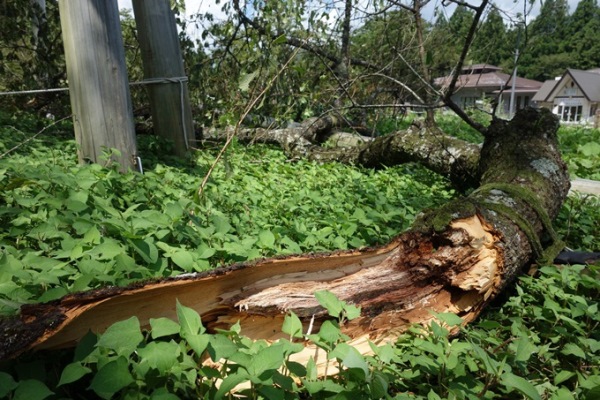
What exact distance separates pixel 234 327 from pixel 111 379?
1.38 feet

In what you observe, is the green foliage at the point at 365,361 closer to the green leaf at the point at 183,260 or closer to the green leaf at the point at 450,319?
the green leaf at the point at 450,319

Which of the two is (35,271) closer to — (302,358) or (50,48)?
(302,358)

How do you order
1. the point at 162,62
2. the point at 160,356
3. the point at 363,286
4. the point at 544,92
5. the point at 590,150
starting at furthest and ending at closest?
the point at 544,92 < the point at 590,150 < the point at 162,62 < the point at 363,286 < the point at 160,356

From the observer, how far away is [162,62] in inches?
161

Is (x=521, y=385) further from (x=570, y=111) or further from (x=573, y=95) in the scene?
(x=573, y=95)

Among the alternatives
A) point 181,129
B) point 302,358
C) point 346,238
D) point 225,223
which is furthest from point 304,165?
point 302,358

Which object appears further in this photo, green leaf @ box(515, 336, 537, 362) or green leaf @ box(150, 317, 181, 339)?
green leaf @ box(515, 336, 537, 362)

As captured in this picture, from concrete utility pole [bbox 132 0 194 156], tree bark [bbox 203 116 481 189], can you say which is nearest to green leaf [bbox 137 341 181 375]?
tree bark [bbox 203 116 481 189]

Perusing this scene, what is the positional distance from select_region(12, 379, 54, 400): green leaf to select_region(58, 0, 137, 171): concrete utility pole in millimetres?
2359

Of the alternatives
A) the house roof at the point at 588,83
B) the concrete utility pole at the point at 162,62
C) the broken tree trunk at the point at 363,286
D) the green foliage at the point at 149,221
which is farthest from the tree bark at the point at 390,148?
the house roof at the point at 588,83

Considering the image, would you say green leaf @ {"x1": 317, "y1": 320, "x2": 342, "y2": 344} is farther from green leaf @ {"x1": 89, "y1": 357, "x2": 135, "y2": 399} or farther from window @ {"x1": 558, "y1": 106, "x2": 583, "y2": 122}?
window @ {"x1": 558, "y1": 106, "x2": 583, "y2": 122}

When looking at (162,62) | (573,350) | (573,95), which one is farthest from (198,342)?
(573,95)

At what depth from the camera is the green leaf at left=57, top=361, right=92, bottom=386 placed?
3.09ft

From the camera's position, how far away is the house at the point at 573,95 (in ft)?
117
